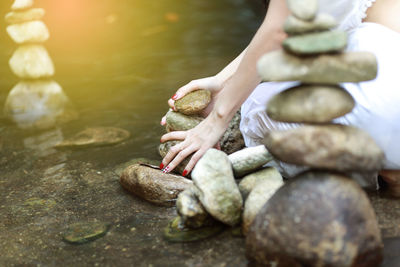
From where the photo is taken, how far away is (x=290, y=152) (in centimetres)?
168

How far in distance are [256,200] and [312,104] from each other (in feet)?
1.75

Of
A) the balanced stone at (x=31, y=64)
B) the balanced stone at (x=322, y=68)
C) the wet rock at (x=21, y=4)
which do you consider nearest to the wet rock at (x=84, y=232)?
the balanced stone at (x=322, y=68)

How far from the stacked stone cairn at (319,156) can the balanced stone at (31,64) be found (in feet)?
14.0

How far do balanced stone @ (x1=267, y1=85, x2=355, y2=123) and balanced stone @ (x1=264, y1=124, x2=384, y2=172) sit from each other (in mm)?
48

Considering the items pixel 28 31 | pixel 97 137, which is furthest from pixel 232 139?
pixel 28 31

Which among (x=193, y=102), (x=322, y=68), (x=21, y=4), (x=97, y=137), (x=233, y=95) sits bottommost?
(x=97, y=137)

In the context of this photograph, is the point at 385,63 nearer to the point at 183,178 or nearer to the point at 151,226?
the point at 183,178

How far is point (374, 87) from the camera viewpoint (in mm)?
2244

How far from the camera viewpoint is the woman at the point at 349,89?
7.29 feet

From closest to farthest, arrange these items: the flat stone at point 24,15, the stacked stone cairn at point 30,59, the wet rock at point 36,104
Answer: the wet rock at point 36,104
the stacked stone cairn at point 30,59
the flat stone at point 24,15

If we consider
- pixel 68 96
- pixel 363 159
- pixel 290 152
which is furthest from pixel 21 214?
pixel 68 96

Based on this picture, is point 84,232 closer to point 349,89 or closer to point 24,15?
point 349,89

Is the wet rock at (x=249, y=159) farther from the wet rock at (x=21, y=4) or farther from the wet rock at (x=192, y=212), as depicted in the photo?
the wet rock at (x=21, y=4)

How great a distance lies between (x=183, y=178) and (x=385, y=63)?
1.17 m
